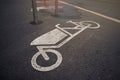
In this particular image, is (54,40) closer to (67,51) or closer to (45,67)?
(67,51)

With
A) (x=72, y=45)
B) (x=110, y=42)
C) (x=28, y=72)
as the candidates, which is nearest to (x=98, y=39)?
(x=110, y=42)

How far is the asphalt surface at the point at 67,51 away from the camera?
10.3 feet

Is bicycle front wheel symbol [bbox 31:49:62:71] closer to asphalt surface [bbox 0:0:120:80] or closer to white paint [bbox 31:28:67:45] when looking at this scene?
asphalt surface [bbox 0:0:120:80]

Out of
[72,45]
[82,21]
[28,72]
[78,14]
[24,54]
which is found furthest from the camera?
[78,14]

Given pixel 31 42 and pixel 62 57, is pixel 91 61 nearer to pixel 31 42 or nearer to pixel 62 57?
pixel 62 57

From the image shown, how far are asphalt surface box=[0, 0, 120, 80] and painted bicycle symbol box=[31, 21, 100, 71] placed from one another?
13cm

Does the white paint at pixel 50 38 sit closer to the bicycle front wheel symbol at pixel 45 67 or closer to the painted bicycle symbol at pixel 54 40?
the painted bicycle symbol at pixel 54 40

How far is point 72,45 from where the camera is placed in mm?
4273

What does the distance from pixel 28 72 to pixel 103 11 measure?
216 inches

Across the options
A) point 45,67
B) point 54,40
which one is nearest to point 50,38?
point 54,40

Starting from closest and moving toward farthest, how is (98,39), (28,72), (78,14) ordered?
1. (28,72)
2. (98,39)
3. (78,14)

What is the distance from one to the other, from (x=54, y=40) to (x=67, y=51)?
2.53 feet

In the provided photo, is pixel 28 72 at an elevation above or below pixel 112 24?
below

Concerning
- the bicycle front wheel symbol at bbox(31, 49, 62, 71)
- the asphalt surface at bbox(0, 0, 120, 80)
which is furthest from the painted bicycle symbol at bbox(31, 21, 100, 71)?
the asphalt surface at bbox(0, 0, 120, 80)
